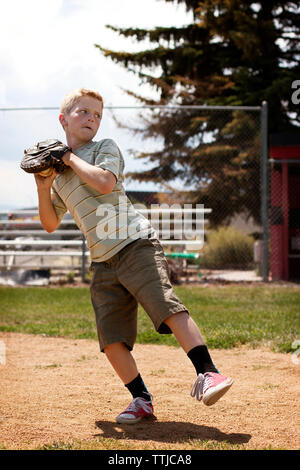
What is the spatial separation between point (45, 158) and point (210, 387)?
126 centimetres

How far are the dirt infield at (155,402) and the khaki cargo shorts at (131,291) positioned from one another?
0.43 metres

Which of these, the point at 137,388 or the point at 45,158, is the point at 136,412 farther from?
the point at 45,158

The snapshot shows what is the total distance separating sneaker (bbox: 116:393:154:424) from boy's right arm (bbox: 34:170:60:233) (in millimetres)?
996

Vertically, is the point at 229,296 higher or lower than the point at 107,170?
lower

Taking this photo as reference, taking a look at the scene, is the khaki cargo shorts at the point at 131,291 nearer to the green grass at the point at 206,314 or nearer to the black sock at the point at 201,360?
the black sock at the point at 201,360

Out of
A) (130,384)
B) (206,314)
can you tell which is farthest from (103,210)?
(206,314)

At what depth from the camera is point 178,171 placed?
1220 centimetres

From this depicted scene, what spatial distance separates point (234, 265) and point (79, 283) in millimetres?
3795

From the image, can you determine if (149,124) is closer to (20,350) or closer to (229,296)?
(229,296)

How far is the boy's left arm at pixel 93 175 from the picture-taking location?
2.57 m

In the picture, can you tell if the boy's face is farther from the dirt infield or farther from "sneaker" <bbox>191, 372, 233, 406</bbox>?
the dirt infield

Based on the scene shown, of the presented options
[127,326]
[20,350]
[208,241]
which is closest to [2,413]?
[127,326]

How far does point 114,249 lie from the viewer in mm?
2721

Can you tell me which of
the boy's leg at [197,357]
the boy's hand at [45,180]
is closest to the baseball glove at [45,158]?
the boy's hand at [45,180]
